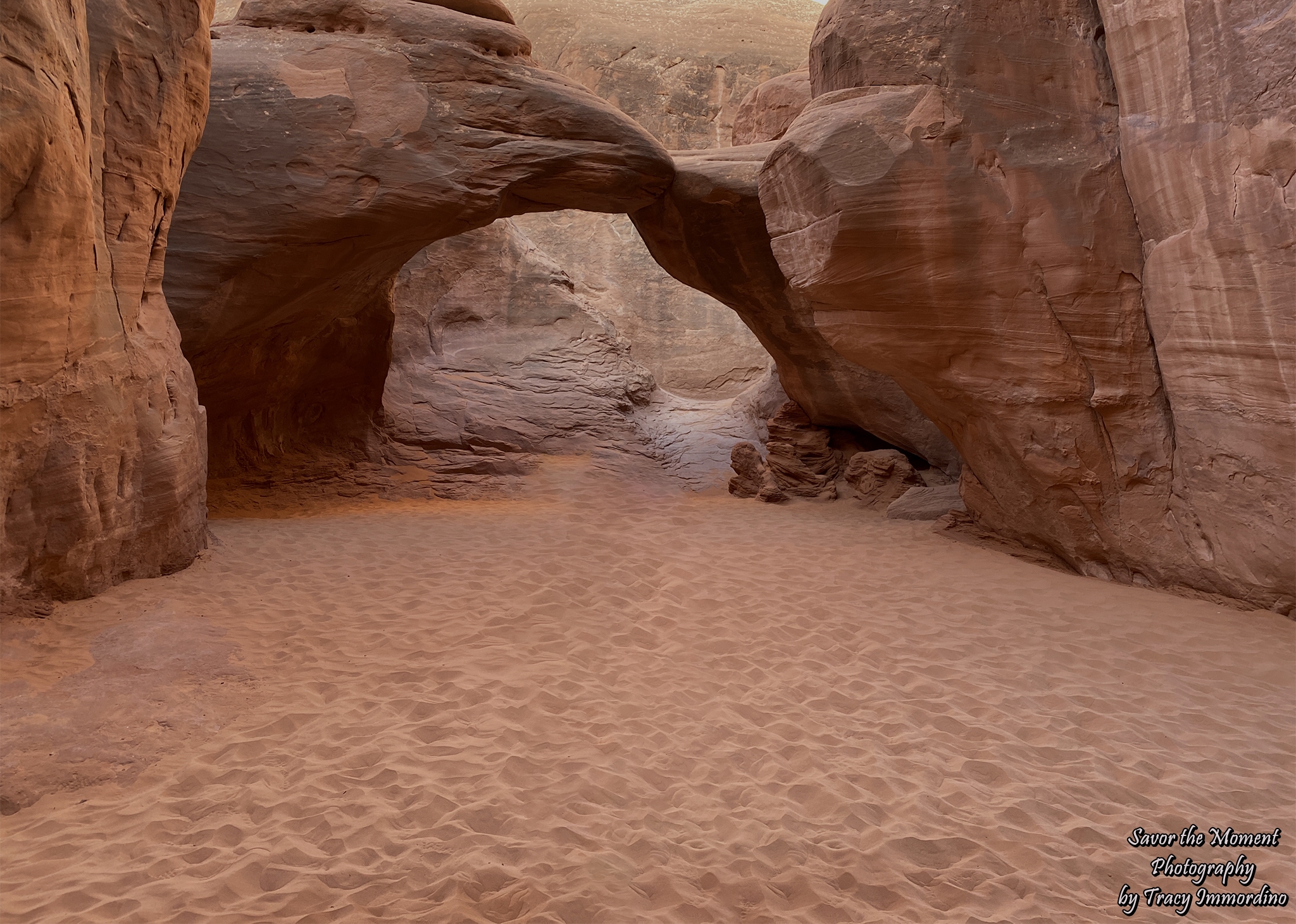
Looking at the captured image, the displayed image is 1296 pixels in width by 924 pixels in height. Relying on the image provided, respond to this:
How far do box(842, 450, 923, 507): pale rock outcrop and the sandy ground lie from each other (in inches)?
144

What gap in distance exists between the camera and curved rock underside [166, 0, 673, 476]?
881 cm

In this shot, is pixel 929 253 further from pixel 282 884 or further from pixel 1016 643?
pixel 282 884

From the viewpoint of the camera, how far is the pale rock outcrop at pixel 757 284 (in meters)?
10.8

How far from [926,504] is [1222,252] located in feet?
15.6

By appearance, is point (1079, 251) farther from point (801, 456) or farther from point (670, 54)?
point (670, 54)

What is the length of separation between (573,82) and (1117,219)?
20.5 ft

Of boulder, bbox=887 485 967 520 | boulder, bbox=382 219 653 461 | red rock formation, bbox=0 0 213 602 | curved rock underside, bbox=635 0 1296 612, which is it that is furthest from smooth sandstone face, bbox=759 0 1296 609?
boulder, bbox=382 219 653 461

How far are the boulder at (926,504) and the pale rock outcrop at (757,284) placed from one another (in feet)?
2.97

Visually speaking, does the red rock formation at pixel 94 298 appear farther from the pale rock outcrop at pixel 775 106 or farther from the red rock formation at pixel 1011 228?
the pale rock outcrop at pixel 775 106

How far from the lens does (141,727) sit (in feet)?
14.7

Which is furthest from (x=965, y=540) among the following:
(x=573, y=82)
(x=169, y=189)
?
(x=169, y=189)

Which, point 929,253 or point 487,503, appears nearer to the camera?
point 929,253

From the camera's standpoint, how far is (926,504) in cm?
1023

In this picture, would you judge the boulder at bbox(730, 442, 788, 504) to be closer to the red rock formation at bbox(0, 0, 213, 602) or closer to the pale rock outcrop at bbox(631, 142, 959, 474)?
the pale rock outcrop at bbox(631, 142, 959, 474)
